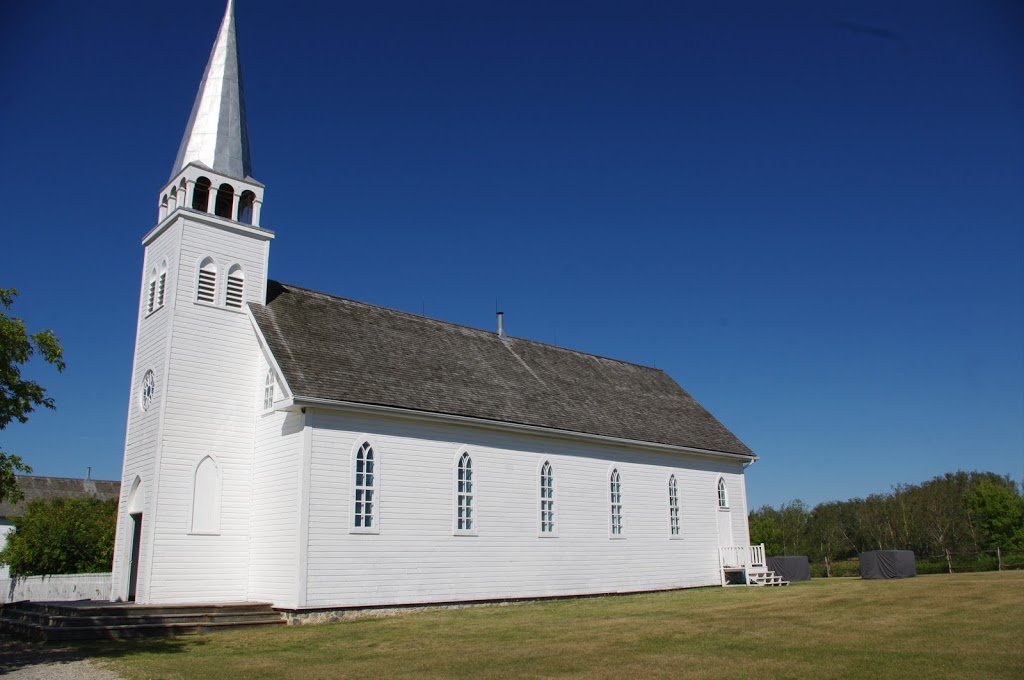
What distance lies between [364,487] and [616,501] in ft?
33.8

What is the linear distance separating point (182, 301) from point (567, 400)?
13254 millimetres

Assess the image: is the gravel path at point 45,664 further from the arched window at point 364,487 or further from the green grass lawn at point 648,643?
the arched window at point 364,487

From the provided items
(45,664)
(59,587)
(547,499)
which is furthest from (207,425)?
(59,587)

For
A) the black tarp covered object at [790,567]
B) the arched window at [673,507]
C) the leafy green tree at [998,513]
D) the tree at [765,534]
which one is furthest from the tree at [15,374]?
the leafy green tree at [998,513]

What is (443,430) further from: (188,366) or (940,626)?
(940,626)

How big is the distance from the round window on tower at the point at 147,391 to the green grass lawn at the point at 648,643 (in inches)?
298

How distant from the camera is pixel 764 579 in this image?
1220 inches

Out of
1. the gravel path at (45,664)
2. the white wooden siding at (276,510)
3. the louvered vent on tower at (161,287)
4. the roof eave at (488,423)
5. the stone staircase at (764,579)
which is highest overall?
the louvered vent on tower at (161,287)

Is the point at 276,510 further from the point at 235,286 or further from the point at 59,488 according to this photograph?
the point at 59,488

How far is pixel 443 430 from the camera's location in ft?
77.5

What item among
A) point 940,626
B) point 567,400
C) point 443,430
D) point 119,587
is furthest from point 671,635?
point 119,587

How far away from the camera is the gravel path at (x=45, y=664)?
1324cm

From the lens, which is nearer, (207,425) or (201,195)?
(207,425)

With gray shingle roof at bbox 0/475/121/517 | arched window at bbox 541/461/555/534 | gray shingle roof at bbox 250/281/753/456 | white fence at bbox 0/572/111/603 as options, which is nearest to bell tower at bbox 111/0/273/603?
gray shingle roof at bbox 250/281/753/456
